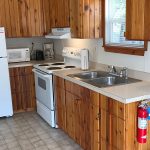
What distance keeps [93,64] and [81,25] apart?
27.5 inches

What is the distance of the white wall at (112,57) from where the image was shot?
8.64ft

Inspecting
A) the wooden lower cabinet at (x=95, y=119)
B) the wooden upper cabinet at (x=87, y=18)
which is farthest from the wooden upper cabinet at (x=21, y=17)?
the wooden lower cabinet at (x=95, y=119)

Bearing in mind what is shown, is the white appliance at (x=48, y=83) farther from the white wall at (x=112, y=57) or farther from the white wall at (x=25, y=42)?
the white wall at (x=25, y=42)

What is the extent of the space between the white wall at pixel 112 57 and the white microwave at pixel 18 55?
899 millimetres

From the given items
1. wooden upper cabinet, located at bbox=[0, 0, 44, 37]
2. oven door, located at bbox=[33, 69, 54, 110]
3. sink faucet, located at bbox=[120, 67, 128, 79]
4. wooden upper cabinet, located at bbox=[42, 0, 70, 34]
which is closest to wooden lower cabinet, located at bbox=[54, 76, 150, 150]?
oven door, located at bbox=[33, 69, 54, 110]

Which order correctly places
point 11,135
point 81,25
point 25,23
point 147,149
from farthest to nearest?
1. point 25,23
2. point 11,135
3. point 81,25
4. point 147,149

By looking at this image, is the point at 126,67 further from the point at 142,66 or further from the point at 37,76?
the point at 37,76

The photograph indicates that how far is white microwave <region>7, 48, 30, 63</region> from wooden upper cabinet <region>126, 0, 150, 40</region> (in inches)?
109

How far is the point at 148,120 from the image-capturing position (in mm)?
2223

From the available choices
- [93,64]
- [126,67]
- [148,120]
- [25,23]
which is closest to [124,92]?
[148,120]

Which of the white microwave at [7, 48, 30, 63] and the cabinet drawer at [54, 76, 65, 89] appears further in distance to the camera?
the white microwave at [7, 48, 30, 63]

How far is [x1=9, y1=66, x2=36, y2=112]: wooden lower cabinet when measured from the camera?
13.8 ft

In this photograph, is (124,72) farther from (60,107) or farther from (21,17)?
(21,17)

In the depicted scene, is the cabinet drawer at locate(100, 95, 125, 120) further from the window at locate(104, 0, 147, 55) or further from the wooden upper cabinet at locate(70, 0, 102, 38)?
the wooden upper cabinet at locate(70, 0, 102, 38)
